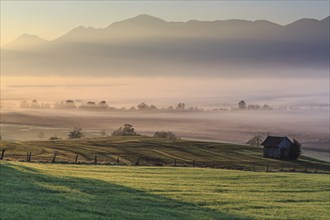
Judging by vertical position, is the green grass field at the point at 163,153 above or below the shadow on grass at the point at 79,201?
below

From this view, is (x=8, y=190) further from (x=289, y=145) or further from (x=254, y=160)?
(x=289, y=145)

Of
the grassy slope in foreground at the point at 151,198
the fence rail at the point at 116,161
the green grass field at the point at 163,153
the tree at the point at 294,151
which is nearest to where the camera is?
the grassy slope in foreground at the point at 151,198

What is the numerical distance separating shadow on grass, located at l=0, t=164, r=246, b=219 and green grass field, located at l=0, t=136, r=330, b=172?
152 feet

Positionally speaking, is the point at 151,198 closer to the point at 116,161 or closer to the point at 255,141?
the point at 116,161

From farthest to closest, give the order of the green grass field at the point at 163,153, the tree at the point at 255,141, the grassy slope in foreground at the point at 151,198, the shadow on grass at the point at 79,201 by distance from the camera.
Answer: the tree at the point at 255,141
the green grass field at the point at 163,153
the grassy slope in foreground at the point at 151,198
the shadow on grass at the point at 79,201

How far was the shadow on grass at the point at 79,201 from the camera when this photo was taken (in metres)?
28.2

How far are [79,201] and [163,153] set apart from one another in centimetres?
7842

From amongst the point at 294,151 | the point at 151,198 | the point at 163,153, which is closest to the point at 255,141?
the point at 294,151

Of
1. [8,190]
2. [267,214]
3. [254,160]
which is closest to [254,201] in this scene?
[267,214]

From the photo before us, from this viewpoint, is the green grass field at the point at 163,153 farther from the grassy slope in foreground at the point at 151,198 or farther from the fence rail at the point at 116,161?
the grassy slope in foreground at the point at 151,198

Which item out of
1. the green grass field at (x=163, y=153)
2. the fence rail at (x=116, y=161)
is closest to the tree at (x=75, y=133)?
the green grass field at (x=163, y=153)

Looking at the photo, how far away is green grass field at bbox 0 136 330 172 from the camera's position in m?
94.4

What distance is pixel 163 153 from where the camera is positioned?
365 feet

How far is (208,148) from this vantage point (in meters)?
130
